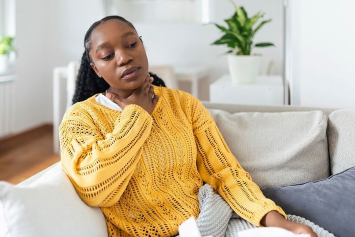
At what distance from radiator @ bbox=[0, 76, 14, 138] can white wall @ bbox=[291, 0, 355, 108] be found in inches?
109

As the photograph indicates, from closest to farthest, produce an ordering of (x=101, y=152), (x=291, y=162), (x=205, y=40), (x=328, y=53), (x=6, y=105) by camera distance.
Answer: (x=101, y=152)
(x=291, y=162)
(x=328, y=53)
(x=6, y=105)
(x=205, y=40)

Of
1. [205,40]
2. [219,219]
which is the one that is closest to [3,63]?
[205,40]

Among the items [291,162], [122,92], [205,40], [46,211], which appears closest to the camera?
[46,211]

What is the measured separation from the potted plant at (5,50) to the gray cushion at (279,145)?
2.80 metres

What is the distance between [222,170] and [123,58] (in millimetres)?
435

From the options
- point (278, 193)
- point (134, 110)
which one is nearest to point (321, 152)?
point (278, 193)

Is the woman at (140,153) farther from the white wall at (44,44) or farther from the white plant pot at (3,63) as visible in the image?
the white wall at (44,44)

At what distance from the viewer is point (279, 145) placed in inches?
62.8

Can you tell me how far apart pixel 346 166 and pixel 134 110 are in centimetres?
69

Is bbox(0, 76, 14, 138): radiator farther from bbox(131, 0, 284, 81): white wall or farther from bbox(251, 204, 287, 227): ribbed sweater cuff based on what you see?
bbox(251, 204, 287, 227): ribbed sweater cuff

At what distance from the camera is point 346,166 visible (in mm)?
1541

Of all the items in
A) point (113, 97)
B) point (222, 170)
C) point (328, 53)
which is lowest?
point (222, 170)

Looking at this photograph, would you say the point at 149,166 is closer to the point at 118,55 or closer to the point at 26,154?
the point at 118,55

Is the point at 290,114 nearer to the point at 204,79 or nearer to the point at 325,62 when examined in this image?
the point at 325,62
